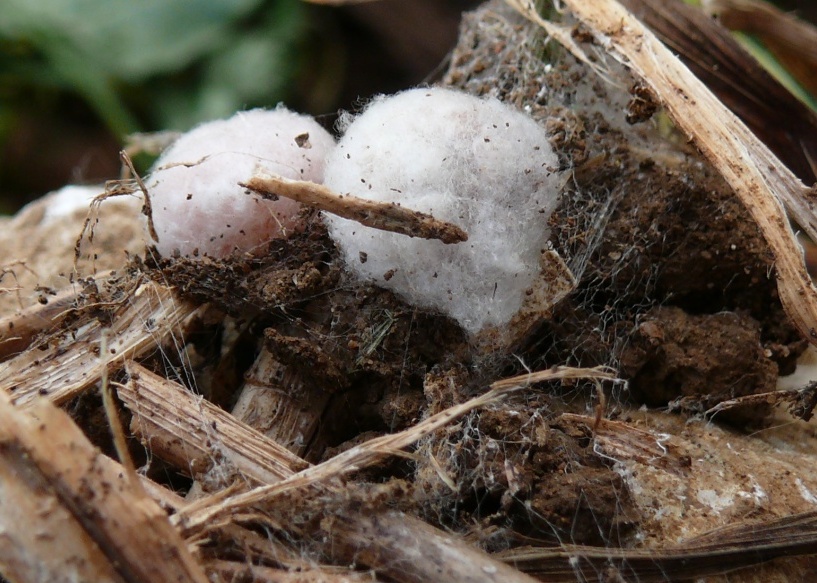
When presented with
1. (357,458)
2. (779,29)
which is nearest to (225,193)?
(357,458)

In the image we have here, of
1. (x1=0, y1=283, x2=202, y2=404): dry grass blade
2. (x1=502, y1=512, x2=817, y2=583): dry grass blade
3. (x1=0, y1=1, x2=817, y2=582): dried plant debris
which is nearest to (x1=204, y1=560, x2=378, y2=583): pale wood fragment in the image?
(x1=0, y1=1, x2=817, y2=582): dried plant debris

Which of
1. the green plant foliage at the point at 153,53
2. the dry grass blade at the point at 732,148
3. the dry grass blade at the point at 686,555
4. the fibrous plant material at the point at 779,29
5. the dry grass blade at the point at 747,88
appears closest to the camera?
the dry grass blade at the point at 686,555

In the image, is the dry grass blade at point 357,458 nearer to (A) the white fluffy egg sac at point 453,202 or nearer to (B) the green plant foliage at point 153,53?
(A) the white fluffy egg sac at point 453,202

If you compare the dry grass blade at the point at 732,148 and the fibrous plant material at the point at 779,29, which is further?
the fibrous plant material at the point at 779,29

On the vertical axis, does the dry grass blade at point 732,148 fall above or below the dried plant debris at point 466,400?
above

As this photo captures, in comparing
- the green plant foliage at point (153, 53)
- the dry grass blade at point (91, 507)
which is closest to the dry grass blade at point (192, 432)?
the dry grass blade at point (91, 507)

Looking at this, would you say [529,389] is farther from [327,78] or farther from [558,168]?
[327,78]
